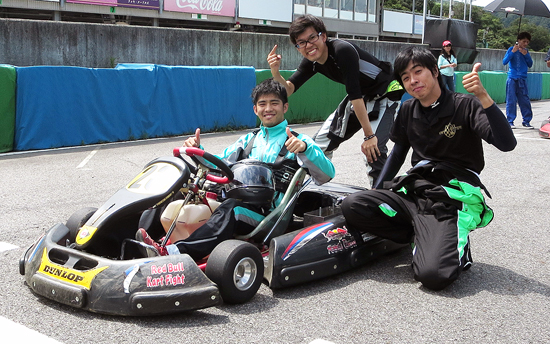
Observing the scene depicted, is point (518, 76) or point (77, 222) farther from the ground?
point (518, 76)

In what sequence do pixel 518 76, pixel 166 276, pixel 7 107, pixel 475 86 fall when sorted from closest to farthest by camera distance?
1. pixel 166 276
2. pixel 475 86
3. pixel 7 107
4. pixel 518 76

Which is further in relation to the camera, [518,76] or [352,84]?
[518,76]

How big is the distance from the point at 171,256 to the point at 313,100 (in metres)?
10.4

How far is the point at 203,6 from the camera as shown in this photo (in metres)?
20.8

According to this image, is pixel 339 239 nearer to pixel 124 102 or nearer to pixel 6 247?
pixel 6 247

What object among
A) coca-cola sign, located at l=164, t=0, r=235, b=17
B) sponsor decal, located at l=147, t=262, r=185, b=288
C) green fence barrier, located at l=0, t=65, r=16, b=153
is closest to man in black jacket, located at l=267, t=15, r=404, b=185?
sponsor decal, located at l=147, t=262, r=185, b=288

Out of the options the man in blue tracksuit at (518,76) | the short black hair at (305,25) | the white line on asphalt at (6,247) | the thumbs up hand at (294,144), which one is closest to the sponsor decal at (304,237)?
the thumbs up hand at (294,144)

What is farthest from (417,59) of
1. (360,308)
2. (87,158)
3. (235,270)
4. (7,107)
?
(7,107)

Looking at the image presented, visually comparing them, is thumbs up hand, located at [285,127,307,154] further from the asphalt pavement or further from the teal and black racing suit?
the asphalt pavement

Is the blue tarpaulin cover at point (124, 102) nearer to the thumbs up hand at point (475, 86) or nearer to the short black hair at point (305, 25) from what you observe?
the short black hair at point (305, 25)

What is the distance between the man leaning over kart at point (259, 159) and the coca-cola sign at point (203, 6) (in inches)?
672

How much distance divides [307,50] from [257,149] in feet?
2.81

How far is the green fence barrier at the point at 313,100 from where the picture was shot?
12.4 meters

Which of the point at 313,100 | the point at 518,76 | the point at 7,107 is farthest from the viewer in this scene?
the point at 313,100
